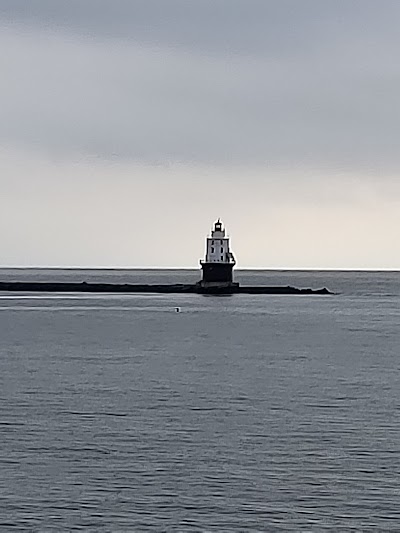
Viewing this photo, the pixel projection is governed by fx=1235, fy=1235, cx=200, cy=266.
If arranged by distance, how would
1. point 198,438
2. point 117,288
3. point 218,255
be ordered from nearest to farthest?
point 198,438, point 218,255, point 117,288

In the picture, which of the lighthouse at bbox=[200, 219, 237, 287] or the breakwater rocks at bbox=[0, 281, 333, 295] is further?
the breakwater rocks at bbox=[0, 281, 333, 295]

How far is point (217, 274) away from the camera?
432 ft

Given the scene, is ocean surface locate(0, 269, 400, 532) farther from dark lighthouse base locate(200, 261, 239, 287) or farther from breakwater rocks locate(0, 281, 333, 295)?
breakwater rocks locate(0, 281, 333, 295)

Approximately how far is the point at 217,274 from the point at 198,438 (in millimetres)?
98342

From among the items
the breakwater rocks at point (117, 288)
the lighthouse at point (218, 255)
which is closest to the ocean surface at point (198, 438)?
the lighthouse at point (218, 255)

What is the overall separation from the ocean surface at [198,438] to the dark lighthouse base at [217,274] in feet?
188

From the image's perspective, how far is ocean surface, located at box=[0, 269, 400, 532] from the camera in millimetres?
25281

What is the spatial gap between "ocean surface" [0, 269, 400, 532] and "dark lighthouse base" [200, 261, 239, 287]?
57.3 meters

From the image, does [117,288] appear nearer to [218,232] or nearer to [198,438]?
[218,232]

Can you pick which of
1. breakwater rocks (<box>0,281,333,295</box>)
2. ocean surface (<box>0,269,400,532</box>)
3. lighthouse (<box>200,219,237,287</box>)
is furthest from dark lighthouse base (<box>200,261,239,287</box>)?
ocean surface (<box>0,269,400,532</box>)

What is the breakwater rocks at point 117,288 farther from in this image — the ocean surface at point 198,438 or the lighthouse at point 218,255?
the ocean surface at point 198,438

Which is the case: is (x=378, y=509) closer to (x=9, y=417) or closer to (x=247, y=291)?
(x=9, y=417)

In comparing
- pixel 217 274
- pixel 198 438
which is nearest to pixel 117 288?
pixel 217 274

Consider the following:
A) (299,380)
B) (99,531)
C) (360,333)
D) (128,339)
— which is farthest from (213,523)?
(360,333)
